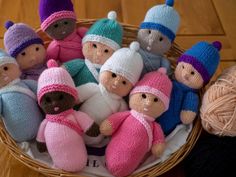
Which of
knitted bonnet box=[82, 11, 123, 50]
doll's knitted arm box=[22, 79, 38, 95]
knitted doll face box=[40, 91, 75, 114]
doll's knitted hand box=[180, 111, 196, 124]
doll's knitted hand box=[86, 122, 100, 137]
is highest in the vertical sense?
knitted bonnet box=[82, 11, 123, 50]

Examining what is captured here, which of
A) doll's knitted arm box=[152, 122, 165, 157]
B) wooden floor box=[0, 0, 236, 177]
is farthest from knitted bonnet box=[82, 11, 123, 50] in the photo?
wooden floor box=[0, 0, 236, 177]

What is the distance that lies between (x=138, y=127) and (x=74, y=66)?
218 millimetres

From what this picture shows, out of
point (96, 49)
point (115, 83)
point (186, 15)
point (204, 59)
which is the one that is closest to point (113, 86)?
point (115, 83)

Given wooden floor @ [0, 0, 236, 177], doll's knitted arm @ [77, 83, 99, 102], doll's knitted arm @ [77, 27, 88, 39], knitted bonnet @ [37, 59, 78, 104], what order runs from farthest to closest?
wooden floor @ [0, 0, 236, 177], doll's knitted arm @ [77, 27, 88, 39], doll's knitted arm @ [77, 83, 99, 102], knitted bonnet @ [37, 59, 78, 104]

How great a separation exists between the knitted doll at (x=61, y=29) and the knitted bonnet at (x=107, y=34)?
0.06 meters

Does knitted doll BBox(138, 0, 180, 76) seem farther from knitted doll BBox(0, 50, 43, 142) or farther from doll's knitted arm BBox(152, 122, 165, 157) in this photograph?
knitted doll BBox(0, 50, 43, 142)

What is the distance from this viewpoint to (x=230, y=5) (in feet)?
4.52

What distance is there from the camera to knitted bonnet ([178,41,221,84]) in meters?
0.82

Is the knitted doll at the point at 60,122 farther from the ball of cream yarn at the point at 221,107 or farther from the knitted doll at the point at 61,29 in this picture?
the ball of cream yarn at the point at 221,107

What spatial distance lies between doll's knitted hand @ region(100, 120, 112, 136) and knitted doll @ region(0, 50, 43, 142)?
0.44 feet

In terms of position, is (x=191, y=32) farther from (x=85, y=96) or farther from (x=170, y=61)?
(x=85, y=96)

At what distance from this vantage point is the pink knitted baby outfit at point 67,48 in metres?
0.92

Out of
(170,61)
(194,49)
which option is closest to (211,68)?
(194,49)

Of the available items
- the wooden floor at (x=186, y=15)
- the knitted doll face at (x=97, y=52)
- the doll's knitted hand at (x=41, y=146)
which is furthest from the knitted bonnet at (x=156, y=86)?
the wooden floor at (x=186, y=15)
